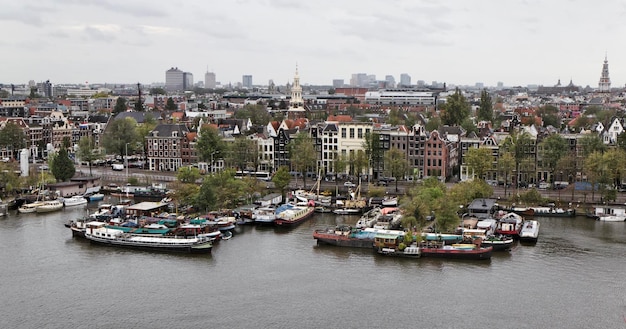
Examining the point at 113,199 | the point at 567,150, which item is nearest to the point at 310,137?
the point at 113,199

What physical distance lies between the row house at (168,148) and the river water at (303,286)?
25141mm

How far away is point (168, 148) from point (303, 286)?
36782 mm

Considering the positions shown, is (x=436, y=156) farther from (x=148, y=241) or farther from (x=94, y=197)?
(x=148, y=241)

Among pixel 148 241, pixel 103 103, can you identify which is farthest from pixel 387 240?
pixel 103 103

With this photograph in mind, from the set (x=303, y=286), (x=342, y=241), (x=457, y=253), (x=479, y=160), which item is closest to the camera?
(x=303, y=286)

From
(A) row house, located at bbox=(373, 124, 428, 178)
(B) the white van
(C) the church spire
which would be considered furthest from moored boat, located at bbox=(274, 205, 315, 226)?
(C) the church spire

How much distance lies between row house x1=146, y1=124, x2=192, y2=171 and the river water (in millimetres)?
25141

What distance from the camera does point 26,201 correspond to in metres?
47.2

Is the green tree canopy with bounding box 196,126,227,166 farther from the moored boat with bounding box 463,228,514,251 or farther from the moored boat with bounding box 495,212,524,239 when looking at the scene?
the moored boat with bounding box 463,228,514,251

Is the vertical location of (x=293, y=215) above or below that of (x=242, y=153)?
below

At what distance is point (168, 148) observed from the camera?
62438 mm

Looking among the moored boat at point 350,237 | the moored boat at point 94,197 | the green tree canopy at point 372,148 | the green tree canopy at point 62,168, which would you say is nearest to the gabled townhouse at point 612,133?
the green tree canopy at point 372,148

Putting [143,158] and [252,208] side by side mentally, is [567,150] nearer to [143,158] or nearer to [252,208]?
[252,208]

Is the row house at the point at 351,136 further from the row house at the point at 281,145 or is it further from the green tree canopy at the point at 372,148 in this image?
the row house at the point at 281,145
